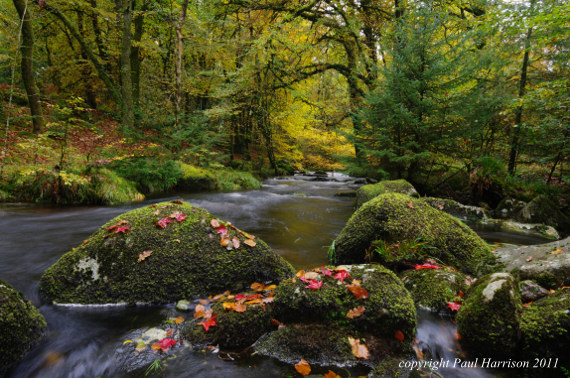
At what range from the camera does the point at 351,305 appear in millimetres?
2178

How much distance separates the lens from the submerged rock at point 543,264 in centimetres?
260

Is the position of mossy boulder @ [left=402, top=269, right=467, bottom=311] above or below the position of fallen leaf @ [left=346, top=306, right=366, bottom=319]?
below

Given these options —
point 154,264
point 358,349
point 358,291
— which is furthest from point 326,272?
point 154,264

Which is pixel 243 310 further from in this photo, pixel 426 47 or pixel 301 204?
pixel 426 47

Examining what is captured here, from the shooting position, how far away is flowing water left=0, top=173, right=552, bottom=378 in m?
1.98

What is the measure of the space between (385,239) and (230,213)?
4.81 metres

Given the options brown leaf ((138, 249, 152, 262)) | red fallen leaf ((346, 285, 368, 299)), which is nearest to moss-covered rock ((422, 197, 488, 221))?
red fallen leaf ((346, 285, 368, 299))

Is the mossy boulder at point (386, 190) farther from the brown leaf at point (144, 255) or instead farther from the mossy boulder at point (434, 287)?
the brown leaf at point (144, 255)

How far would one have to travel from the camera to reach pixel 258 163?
17.4 meters

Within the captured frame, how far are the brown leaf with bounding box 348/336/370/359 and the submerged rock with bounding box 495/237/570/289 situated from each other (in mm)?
2106

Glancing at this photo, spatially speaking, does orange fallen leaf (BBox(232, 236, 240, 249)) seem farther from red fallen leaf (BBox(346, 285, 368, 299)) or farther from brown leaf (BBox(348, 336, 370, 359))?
brown leaf (BBox(348, 336, 370, 359))

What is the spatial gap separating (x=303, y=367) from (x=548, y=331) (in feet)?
5.93

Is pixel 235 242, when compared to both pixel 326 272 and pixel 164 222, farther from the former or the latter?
pixel 326 272

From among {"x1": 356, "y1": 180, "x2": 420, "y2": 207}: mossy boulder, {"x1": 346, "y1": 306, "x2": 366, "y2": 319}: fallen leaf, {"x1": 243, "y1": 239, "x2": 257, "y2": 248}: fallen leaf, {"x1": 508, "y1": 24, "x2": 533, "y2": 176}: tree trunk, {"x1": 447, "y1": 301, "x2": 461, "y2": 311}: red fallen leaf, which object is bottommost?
{"x1": 447, "y1": 301, "x2": 461, "y2": 311}: red fallen leaf
